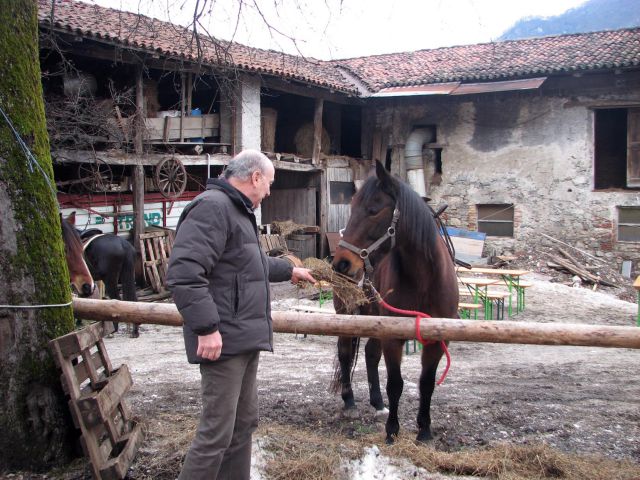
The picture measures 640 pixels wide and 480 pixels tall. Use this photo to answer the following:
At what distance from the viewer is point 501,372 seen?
6297 millimetres

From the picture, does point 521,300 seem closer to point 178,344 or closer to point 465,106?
point 178,344

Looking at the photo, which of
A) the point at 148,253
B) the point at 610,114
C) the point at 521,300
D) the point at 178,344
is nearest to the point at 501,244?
the point at 610,114

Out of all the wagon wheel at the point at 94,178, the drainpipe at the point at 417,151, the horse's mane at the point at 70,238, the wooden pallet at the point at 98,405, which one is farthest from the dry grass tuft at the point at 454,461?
the drainpipe at the point at 417,151

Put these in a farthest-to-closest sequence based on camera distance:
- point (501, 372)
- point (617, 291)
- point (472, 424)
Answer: point (617, 291), point (501, 372), point (472, 424)

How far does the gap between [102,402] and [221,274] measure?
A: 112 centimetres

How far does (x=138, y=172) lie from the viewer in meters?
11.2

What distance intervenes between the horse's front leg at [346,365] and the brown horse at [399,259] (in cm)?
80

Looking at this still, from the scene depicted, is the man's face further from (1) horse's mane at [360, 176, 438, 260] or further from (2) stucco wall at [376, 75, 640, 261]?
(2) stucco wall at [376, 75, 640, 261]

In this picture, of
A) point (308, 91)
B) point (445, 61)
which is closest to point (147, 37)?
point (308, 91)

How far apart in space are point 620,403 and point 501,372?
1512 mm

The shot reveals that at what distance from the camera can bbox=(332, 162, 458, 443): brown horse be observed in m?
3.72

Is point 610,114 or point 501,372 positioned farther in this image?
point 610,114

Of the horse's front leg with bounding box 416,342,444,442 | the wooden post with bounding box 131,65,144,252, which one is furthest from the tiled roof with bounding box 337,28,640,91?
the horse's front leg with bounding box 416,342,444,442

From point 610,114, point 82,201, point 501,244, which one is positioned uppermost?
point 610,114
